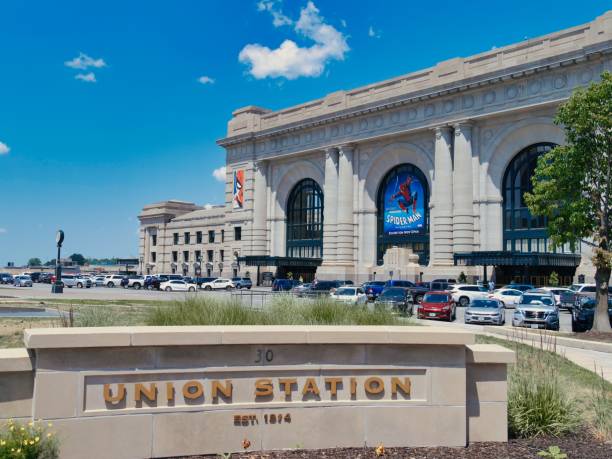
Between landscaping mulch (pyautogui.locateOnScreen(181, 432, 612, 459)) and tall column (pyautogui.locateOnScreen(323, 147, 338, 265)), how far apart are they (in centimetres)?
6233

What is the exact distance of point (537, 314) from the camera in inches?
1003

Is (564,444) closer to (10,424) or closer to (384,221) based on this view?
(10,424)

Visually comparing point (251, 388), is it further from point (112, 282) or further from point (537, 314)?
point (112, 282)

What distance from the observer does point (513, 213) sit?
186 feet

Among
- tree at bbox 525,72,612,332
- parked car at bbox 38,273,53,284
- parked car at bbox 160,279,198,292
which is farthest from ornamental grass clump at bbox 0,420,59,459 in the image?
parked car at bbox 38,273,53,284

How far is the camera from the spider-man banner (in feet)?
213

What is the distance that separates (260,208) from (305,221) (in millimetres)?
6796

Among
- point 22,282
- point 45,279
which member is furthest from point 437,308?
point 45,279

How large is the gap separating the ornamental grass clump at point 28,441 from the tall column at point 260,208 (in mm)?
74424

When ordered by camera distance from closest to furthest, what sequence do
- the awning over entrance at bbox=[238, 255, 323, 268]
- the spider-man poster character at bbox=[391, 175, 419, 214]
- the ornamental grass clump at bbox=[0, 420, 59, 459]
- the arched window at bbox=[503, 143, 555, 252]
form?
the ornamental grass clump at bbox=[0, 420, 59, 459], the arched window at bbox=[503, 143, 555, 252], the spider-man poster character at bbox=[391, 175, 419, 214], the awning over entrance at bbox=[238, 255, 323, 268]

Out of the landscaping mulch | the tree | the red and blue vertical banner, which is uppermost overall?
the red and blue vertical banner

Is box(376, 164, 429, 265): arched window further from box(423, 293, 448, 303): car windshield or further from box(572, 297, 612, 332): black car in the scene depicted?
box(572, 297, 612, 332): black car

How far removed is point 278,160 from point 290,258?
13755 millimetres

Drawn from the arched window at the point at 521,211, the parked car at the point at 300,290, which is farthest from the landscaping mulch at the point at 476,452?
the arched window at the point at 521,211
